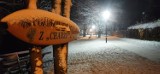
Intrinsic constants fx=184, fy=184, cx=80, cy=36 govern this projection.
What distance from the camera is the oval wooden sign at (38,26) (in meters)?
3.60

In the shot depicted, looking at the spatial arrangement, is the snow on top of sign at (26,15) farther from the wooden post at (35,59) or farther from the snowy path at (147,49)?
the snowy path at (147,49)

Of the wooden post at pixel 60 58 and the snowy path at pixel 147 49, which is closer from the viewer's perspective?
the wooden post at pixel 60 58

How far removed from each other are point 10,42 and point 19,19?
262cm

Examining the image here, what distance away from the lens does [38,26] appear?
394 centimetres

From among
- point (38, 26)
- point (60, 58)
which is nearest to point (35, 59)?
point (38, 26)

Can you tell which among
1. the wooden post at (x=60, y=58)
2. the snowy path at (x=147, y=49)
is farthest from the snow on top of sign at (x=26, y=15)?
the snowy path at (x=147, y=49)

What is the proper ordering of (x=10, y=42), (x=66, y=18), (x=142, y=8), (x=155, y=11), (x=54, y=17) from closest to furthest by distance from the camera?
(x=54, y=17), (x=66, y=18), (x=10, y=42), (x=155, y=11), (x=142, y=8)

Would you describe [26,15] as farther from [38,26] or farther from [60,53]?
[60,53]

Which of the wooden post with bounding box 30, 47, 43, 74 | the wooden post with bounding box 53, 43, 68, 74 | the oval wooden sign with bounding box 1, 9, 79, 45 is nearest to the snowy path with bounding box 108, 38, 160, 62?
the wooden post with bounding box 53, 43, 68, 74

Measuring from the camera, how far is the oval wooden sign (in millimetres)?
3600

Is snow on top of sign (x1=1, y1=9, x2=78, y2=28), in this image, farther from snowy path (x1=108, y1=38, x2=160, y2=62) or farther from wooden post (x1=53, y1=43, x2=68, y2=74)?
snowy path (x1=108, y1=38, x2=160, y2=62)

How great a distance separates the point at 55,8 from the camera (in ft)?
15.6

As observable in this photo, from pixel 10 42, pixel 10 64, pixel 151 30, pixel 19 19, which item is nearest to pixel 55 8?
pixel 19 19

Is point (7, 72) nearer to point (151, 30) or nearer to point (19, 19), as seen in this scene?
point (19, 19)
